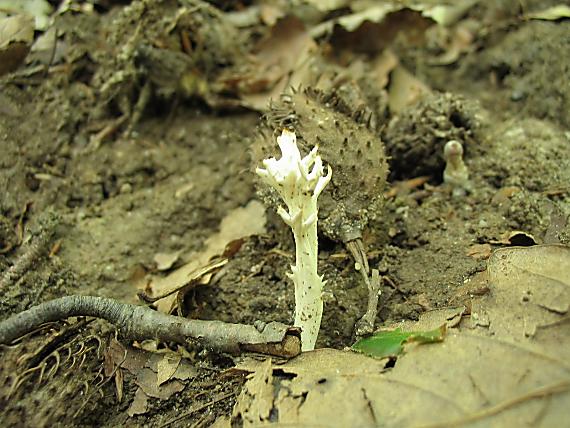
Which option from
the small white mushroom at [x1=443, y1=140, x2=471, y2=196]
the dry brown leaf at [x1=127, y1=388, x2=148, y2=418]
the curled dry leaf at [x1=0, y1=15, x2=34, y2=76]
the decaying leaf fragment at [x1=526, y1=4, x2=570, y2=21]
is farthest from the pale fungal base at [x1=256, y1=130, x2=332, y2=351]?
the decaying leaf fragment at [x1=526, y1=4, x2=570, y2=21]

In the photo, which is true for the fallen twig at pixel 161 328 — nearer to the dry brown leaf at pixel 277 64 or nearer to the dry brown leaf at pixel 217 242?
the dry brown leaf at pixel 217 242

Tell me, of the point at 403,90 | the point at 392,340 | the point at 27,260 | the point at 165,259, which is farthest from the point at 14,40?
the point at 392,340

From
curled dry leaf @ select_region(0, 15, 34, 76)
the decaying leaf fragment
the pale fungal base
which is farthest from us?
the decaying leaf fragment

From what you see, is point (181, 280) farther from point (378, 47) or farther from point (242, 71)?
point (378, 47)

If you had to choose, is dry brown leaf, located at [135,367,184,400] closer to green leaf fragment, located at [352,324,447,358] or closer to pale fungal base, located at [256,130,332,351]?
pale fungal base, located at [256,130,332,351]

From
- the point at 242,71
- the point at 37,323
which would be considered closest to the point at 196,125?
the point at 242,71

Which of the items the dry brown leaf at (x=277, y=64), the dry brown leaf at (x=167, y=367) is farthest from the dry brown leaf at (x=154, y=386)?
the dry brown leaf at (x=277, y=64)
